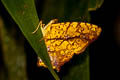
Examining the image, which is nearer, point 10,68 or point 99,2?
point 99,2

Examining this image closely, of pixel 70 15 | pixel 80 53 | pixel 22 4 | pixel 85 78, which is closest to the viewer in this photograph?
pixel 22 4

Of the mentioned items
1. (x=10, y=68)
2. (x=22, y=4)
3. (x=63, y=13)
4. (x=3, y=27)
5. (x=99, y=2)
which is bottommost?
(x=10, y=68)

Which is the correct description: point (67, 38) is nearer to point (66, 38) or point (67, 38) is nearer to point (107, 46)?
point (66, 38)

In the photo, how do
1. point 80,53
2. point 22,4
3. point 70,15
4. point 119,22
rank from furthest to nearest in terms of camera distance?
point 119,22 < point 70,15 < point 80,53 < point 22,4

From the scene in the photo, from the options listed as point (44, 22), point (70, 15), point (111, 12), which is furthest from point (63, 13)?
point (111, 12)

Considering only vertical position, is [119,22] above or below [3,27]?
below

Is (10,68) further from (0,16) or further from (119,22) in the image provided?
(119,22)
